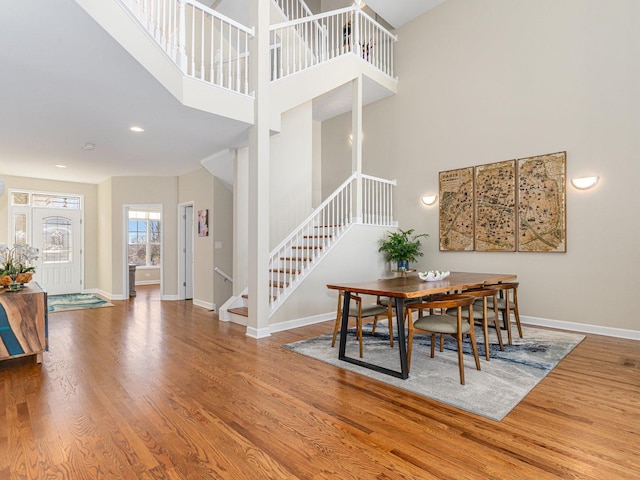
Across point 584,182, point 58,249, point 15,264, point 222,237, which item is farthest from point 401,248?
point 58,249

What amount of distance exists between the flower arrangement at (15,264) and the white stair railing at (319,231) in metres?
2.69

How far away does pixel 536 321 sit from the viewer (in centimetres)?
502

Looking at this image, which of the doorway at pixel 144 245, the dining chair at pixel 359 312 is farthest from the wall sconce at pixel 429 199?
the doorway at pixel 144 245

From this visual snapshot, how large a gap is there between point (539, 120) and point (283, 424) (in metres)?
5.13

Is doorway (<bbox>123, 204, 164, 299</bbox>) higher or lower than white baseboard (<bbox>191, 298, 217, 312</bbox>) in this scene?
higher

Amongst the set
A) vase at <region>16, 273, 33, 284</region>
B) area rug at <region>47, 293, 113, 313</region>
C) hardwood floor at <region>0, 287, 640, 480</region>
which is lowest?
area rug at <region>47, 293, 113, 313</region>

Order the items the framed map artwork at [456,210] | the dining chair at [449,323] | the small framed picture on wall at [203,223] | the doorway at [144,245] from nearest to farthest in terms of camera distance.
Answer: the dining chair at [449,323] < the framed map artwork at [456,210] < the small framed picture on wall at [203,223] < the doorway at [144,245]

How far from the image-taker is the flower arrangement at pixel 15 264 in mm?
3656

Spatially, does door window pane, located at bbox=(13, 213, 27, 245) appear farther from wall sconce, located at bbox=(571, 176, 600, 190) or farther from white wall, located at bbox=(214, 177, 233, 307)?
wall sconce, located at bbox=(571, 176, 600, 190)

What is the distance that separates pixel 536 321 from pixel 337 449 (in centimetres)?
422

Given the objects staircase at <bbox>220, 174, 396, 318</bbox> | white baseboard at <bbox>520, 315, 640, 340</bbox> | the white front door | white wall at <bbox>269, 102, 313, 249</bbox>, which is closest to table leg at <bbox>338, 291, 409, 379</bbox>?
staircase at <bbox>220, 174, 396, 318</bbox>

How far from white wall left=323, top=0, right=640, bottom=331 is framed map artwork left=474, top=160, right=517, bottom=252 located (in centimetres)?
14

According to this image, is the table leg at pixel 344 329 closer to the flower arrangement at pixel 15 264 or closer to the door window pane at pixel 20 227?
the flower arrangement at pixel 15 264

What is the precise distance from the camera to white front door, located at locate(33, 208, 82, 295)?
26.8 feet
